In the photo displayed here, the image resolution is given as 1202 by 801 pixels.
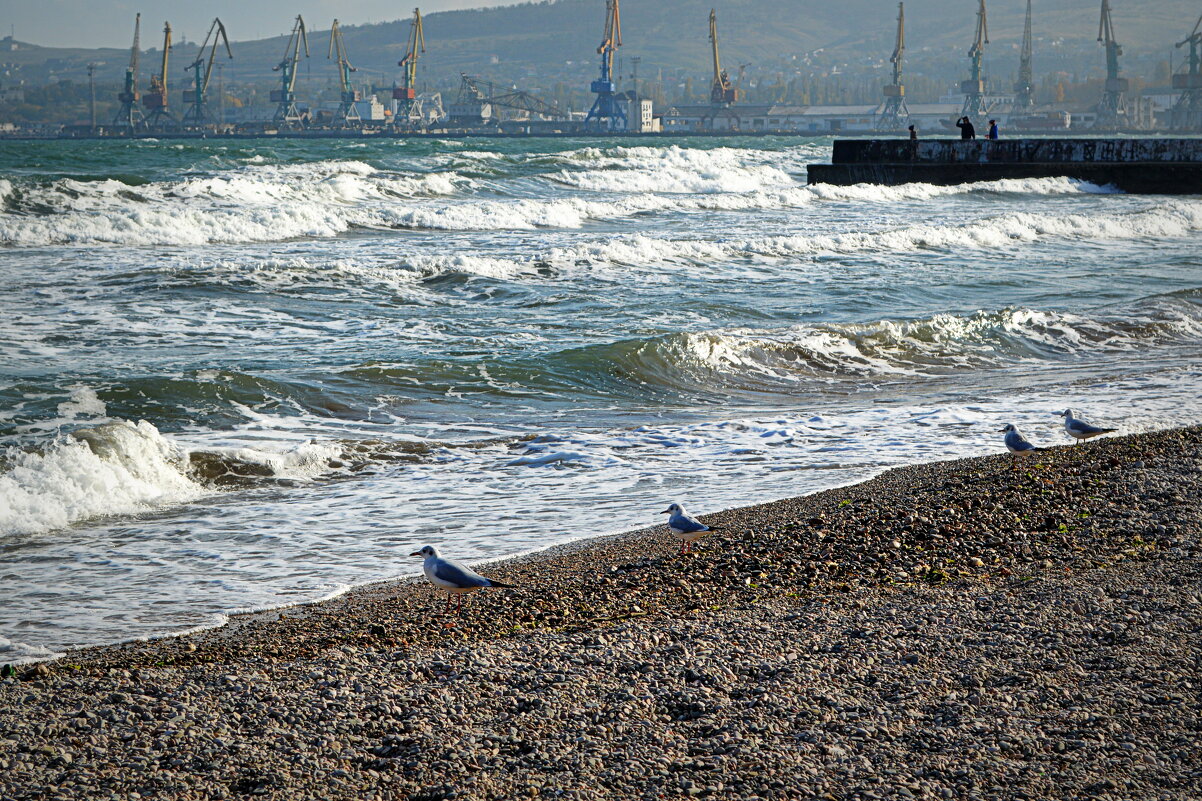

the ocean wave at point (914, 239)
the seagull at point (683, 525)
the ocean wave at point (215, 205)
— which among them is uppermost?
the ocean wave at point (215, 205)

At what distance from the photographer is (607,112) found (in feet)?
419

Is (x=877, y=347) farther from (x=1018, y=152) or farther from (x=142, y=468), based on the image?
(x=1018, y=152)

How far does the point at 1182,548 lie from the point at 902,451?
8.66 ft

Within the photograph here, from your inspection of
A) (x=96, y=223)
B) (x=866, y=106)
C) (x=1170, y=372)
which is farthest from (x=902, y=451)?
(x=866, y=106)

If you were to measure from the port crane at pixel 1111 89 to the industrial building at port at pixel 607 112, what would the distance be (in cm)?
16

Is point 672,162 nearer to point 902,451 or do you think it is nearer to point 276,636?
point 902,451

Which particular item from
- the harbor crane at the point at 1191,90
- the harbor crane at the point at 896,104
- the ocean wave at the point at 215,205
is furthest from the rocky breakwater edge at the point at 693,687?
the harbor crane at the point at 896,104

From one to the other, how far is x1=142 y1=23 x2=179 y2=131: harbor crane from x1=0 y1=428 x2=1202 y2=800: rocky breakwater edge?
124 meters

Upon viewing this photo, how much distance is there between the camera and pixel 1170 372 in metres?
9.78

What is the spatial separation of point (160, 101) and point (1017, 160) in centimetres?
11152

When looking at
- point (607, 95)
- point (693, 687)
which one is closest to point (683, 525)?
point (693, 687)

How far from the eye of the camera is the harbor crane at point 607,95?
124m

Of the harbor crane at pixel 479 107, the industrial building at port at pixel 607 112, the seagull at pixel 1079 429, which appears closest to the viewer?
the seagull at pixel 1079 429

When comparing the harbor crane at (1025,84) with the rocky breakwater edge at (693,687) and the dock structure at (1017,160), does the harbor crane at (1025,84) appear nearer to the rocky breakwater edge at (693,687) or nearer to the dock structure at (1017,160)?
the dock structure at (1017,160)
